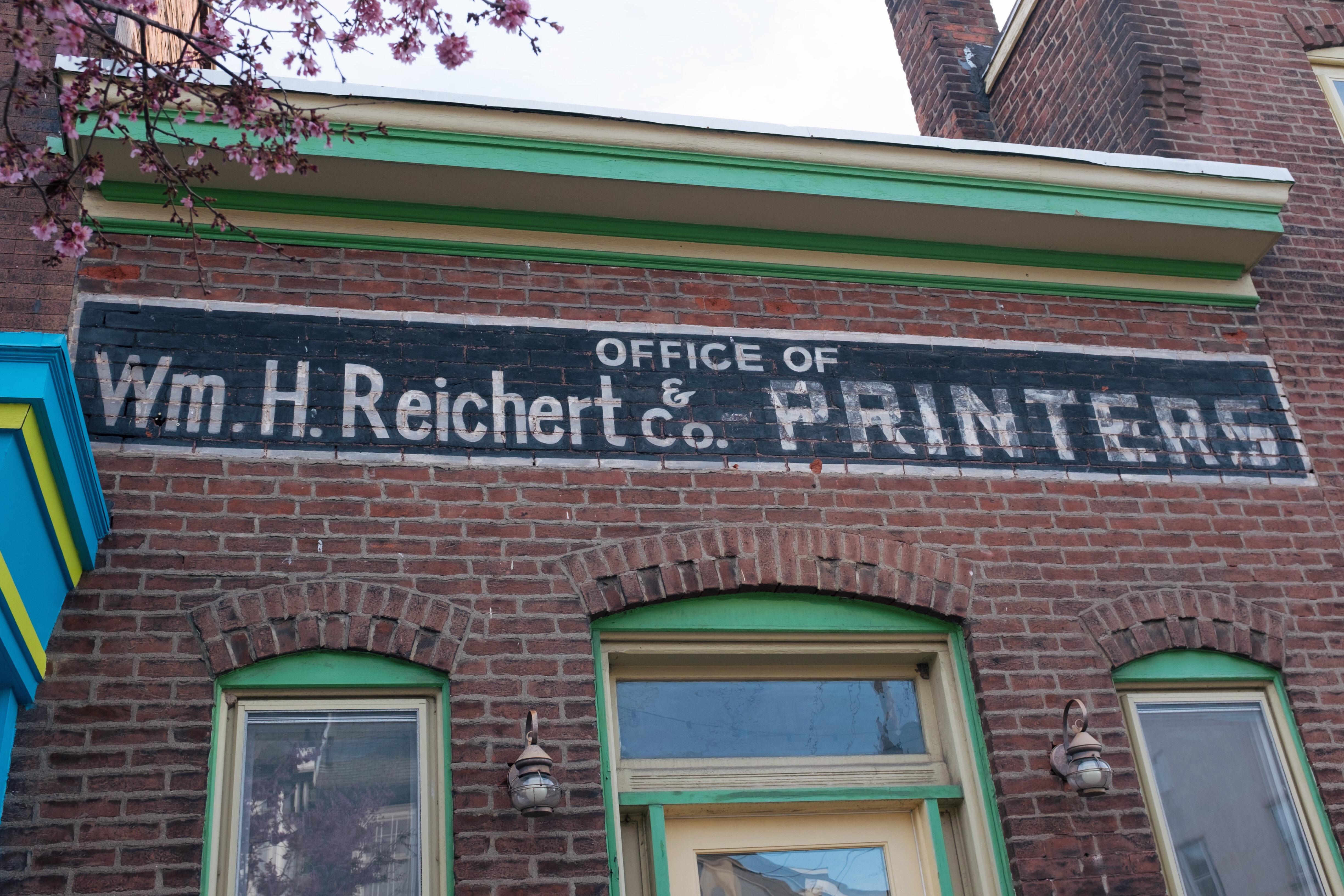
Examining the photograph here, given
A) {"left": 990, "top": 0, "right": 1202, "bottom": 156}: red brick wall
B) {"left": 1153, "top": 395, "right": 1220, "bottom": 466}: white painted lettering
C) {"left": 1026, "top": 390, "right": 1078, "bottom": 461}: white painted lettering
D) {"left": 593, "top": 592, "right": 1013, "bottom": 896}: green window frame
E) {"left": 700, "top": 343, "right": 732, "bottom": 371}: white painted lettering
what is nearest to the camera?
{"left": 593, "top": 592, "right": 1013, "bottom": 896}: green window frame

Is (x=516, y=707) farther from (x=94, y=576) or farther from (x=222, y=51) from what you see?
(x=222, y=51)

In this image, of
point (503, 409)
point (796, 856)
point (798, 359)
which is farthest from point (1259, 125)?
point (796, 856)

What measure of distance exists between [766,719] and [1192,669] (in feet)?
6.53

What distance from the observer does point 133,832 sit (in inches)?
176

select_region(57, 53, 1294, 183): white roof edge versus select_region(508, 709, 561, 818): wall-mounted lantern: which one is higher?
select_region(57, 53, 1294, 183): white roof edge

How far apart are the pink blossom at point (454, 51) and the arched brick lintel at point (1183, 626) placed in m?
3.58

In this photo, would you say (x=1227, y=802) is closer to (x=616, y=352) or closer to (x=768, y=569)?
(x=768, y=569)

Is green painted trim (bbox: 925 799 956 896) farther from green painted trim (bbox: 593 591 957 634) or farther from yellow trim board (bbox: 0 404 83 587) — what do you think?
yellow trim board (bbox: 0 404 83 587)

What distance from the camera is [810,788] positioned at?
5.27 m

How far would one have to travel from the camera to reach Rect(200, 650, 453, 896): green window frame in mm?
4727

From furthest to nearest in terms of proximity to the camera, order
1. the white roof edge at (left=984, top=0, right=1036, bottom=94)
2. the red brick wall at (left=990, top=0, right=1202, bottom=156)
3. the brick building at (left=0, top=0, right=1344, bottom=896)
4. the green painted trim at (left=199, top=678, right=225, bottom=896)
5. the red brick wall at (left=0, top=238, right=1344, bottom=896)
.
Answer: the white roof edge at (left=984, top=0, right=1036, bottom=94) < the red brick wall at (left=990, top=0, right=1202, bottom=156) < the brick building at (left=0, top=0, right=1344, bottom=896) < the red brick wall at (left=0, top=238, right=1344, bottom=896) < the green painted trim at (left=199, top=678, right=225, bottom=896)

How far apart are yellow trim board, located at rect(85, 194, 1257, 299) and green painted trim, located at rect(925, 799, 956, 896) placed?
105 inches

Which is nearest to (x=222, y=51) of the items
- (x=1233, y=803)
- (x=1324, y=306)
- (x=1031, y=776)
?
(x=1031, y=776)

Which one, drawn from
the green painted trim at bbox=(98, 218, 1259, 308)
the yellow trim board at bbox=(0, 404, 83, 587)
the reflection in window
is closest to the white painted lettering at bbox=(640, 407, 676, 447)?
the green painted trim at bbox=(98, 218, 1259, 308)
